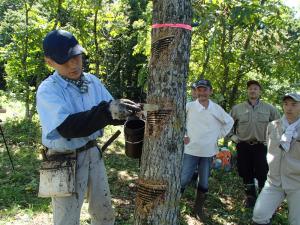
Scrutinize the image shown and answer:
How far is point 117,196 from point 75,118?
348 centimetres

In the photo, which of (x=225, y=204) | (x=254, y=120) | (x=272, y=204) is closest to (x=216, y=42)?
(x=254, y=120)

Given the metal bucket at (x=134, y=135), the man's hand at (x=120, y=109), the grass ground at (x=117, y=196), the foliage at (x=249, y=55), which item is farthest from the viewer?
the foliage at (x=249, y=55)

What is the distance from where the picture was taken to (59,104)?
255 cm

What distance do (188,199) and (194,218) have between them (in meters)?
0.67

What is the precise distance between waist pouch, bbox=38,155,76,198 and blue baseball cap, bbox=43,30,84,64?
2.37ft

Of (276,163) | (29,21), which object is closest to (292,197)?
(276,163)

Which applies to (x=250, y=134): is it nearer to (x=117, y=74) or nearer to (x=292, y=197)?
(x=292, y=197)

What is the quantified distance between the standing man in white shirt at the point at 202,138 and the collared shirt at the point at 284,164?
1.02 meters

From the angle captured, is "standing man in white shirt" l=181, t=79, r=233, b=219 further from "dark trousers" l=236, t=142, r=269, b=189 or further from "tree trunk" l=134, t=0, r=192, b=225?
"tree trunk" l=134, t=0, r=192, b=225

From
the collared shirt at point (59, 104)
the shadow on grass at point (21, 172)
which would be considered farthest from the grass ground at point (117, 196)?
the collared shirt at point (59, 104)

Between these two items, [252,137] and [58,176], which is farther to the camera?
[252,137]

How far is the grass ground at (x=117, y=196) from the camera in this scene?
4.82 meters

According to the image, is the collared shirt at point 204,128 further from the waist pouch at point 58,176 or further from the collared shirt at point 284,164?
the waist pouch at point 58,176

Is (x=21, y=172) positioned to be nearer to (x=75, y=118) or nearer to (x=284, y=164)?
(x=284, y=164)
